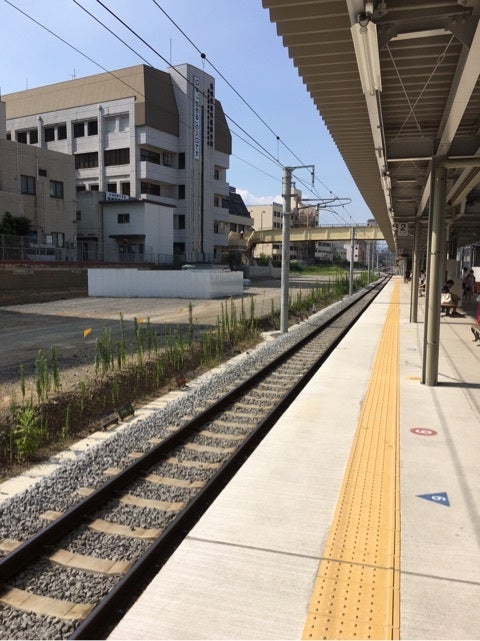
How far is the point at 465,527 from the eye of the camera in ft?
12.8

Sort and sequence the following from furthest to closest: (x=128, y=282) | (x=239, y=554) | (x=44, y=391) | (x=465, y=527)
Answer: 1. (x=128, y=282)
2. (x=44, y=391)
3. (x=465, y=527)
4. (x=239, y=554)

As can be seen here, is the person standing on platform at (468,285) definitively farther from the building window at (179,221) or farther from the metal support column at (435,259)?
the building window at (179,221)

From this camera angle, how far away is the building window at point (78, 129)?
57781 mm

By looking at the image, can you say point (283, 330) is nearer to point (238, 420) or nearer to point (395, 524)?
point (238, 420)

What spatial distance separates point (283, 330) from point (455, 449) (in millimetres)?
10454

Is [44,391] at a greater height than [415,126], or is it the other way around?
[415,126]

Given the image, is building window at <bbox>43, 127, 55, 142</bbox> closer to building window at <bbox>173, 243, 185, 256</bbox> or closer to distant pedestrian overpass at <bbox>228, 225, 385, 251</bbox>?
building window at <bbox>173, 243, 185, 256</bbox>

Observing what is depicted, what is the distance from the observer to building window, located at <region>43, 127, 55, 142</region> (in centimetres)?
5988

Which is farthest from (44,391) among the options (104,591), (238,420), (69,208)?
(69,208)

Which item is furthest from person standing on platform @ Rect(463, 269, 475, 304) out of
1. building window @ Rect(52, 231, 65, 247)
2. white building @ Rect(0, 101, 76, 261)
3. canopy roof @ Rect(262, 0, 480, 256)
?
building window @ Rect(52, 231, 65, 247)

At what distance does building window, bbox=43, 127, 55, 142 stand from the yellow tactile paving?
2506 inches

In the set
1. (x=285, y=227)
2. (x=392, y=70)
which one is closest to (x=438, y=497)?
(x=392, y=70)

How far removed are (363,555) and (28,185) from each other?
42782 mm

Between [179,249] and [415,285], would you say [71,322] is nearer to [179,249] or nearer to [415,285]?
[415,285]
